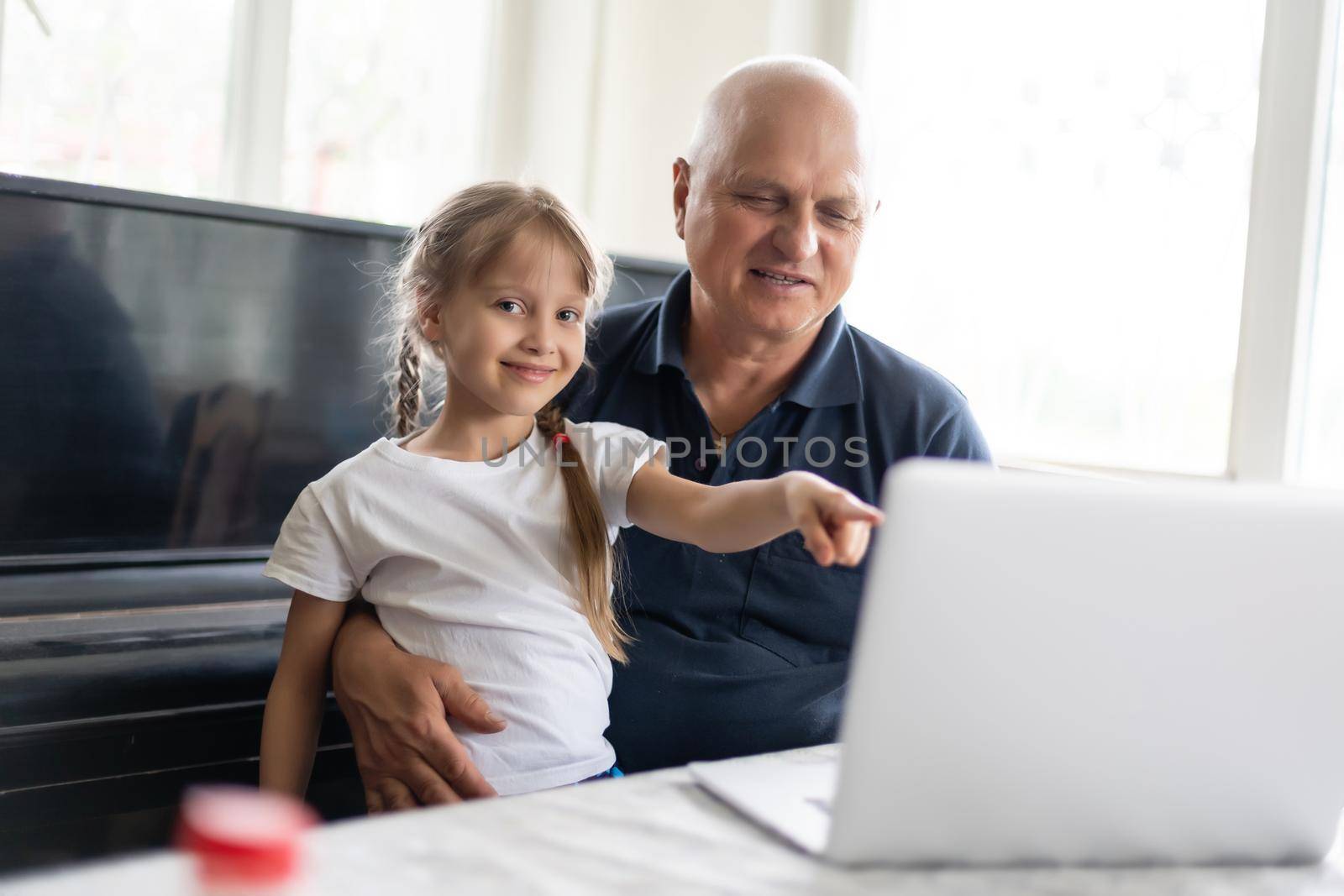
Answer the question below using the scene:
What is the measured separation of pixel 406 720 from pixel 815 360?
0.74m

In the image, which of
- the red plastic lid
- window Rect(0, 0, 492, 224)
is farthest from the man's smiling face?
window Rect(0, 0, 492, 224)

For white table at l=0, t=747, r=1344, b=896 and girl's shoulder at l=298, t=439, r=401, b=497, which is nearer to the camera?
white table at l=0, t=747, r=1344, b=896

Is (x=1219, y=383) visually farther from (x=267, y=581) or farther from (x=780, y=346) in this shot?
(x=267, y=581)

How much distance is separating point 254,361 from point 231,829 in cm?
124

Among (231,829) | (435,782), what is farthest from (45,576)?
(231,829)

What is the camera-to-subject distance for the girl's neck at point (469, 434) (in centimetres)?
128

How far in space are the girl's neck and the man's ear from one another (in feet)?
1.76

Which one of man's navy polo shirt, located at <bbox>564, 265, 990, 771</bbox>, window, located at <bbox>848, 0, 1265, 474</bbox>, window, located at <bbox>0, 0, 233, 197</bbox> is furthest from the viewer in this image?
window, located at <bbox>0, 0, 233, 197</bbox>

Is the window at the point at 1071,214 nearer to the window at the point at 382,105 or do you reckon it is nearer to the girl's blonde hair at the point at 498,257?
the window at the point at 382,105

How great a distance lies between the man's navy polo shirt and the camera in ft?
4.59

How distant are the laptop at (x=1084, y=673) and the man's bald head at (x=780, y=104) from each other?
0.99 meters

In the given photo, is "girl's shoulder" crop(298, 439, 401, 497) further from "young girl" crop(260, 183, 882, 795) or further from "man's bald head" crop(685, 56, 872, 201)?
"man's bald head" crop(685, 56, 872, 201)

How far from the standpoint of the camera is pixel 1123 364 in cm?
249

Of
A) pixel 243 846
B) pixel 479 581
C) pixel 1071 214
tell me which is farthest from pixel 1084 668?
pixel 1071 214
